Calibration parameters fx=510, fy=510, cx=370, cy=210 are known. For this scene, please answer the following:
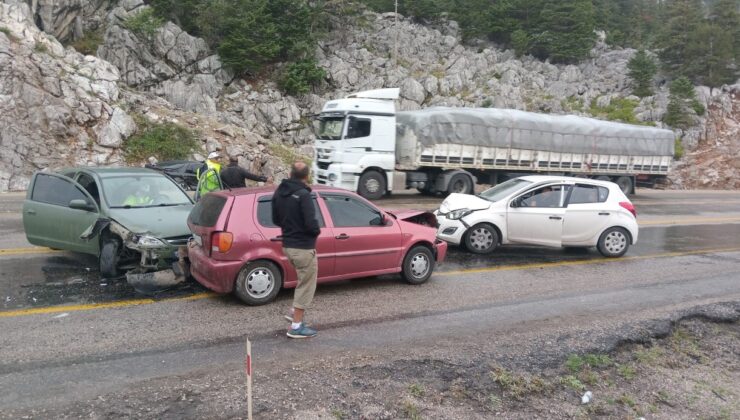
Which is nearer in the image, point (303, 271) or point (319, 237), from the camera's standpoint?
point (303, 271)

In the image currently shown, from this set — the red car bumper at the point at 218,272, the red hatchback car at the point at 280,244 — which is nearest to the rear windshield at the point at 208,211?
the red hatchback car at the point at 280,244

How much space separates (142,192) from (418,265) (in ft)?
14.9

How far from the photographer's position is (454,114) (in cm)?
1916

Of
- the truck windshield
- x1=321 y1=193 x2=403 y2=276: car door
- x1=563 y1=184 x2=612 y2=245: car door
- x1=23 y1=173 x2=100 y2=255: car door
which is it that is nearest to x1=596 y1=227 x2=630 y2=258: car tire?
x1=563 y1=184 x2=612 y2=245: car door

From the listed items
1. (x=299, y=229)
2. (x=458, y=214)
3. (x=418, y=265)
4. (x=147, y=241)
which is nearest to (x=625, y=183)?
(x=458, y=214)

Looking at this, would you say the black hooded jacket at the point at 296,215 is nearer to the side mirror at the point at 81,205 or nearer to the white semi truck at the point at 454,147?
the side mirror at the point at 81,205

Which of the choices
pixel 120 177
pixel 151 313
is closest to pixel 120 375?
pixel 151 313

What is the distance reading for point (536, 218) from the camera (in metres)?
9.96

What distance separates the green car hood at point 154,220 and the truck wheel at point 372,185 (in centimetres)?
986

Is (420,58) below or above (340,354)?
above

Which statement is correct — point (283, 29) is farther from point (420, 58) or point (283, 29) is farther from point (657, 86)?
point (657, 86)

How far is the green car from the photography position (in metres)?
6.96

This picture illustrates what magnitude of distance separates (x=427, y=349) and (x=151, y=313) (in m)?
3.28

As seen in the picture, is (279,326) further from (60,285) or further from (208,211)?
(60,285)
